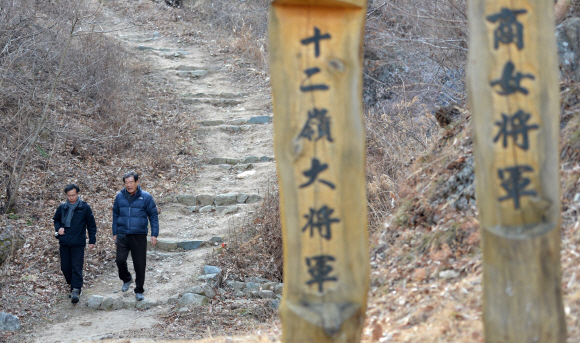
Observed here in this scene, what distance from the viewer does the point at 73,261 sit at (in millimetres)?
7527

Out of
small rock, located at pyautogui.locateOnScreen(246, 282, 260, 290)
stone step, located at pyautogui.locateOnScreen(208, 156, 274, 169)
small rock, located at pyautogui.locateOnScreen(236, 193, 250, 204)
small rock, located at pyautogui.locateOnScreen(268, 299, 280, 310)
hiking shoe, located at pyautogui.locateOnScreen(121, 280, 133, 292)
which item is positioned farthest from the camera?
stone step, located at pyautogui.locateOnScreen(208, 156, 274, 169)

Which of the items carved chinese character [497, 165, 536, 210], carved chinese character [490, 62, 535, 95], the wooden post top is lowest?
carved chinese character [497, 165, 536, 210]

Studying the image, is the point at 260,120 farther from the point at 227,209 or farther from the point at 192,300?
the point at 192,300

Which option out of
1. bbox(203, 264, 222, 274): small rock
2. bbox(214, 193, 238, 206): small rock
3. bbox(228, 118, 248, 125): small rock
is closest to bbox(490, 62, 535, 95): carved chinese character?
bbox(203, 264, 222, 274): small rock

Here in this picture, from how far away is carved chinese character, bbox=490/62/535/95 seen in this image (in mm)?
2732

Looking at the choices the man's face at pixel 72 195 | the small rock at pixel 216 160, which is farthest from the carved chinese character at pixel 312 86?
the small rock at pixel 216 160

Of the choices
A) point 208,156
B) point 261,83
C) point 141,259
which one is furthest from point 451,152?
point 261,83

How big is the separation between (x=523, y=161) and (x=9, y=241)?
25.2 ft

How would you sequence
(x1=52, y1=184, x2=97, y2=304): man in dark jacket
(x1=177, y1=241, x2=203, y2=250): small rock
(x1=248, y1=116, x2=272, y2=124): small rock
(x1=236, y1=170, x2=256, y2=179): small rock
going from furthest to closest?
(x1=248, y1=116, x2=272, y2=124): small rock < (x1=236, y1=170, x2=256, y2=179): small rock < (x1=177, y1=241, x2=203, y2=250): small rock < (x1=52, y1=184, x2=97, y2=304): man in dark jacket

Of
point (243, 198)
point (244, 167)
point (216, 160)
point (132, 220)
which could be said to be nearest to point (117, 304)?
point (132, 220)

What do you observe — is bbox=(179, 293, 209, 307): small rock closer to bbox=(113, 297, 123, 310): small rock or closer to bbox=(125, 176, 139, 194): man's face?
bbox=(113, 297, 123, 310): small rock

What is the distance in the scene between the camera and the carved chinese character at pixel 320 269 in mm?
2945

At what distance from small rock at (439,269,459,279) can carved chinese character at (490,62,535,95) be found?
6.98 feet

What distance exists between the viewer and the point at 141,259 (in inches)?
292
